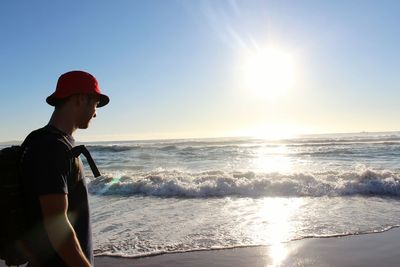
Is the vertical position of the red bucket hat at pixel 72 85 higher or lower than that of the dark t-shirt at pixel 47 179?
higher

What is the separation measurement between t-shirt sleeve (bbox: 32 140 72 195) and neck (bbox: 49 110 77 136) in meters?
0.26

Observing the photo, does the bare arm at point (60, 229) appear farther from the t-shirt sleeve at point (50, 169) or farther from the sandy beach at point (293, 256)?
the sandy beach at point (293, 256)

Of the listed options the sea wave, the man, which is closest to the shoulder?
the man

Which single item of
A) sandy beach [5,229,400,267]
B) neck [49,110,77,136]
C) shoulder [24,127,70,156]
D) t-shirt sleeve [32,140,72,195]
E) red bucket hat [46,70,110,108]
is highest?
red bucket hat [46,70,110,108]

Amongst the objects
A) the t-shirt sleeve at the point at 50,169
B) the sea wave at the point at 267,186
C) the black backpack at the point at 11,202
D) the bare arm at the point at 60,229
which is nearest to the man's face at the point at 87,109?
the black backpack at the point at 11,202

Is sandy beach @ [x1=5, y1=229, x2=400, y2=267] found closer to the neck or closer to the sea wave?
the neck

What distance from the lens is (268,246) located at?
300 inches

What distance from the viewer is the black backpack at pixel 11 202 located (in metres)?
1.98

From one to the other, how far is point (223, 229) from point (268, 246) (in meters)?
1.53

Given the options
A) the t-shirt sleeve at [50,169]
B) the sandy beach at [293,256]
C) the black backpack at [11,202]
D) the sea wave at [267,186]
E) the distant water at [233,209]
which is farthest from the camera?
the sea wave at [267,186]

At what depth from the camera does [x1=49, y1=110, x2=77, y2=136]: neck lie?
85.7 inches

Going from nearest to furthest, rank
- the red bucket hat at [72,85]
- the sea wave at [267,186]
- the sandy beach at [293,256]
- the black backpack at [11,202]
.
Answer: the black backpack at [11,202] → the red bucket hat at [72,85] → the sandy beach at [293,256] → the sea wave at [267,186]

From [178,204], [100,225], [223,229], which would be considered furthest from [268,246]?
[178,204]

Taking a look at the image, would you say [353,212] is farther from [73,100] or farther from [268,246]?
[73,100]
